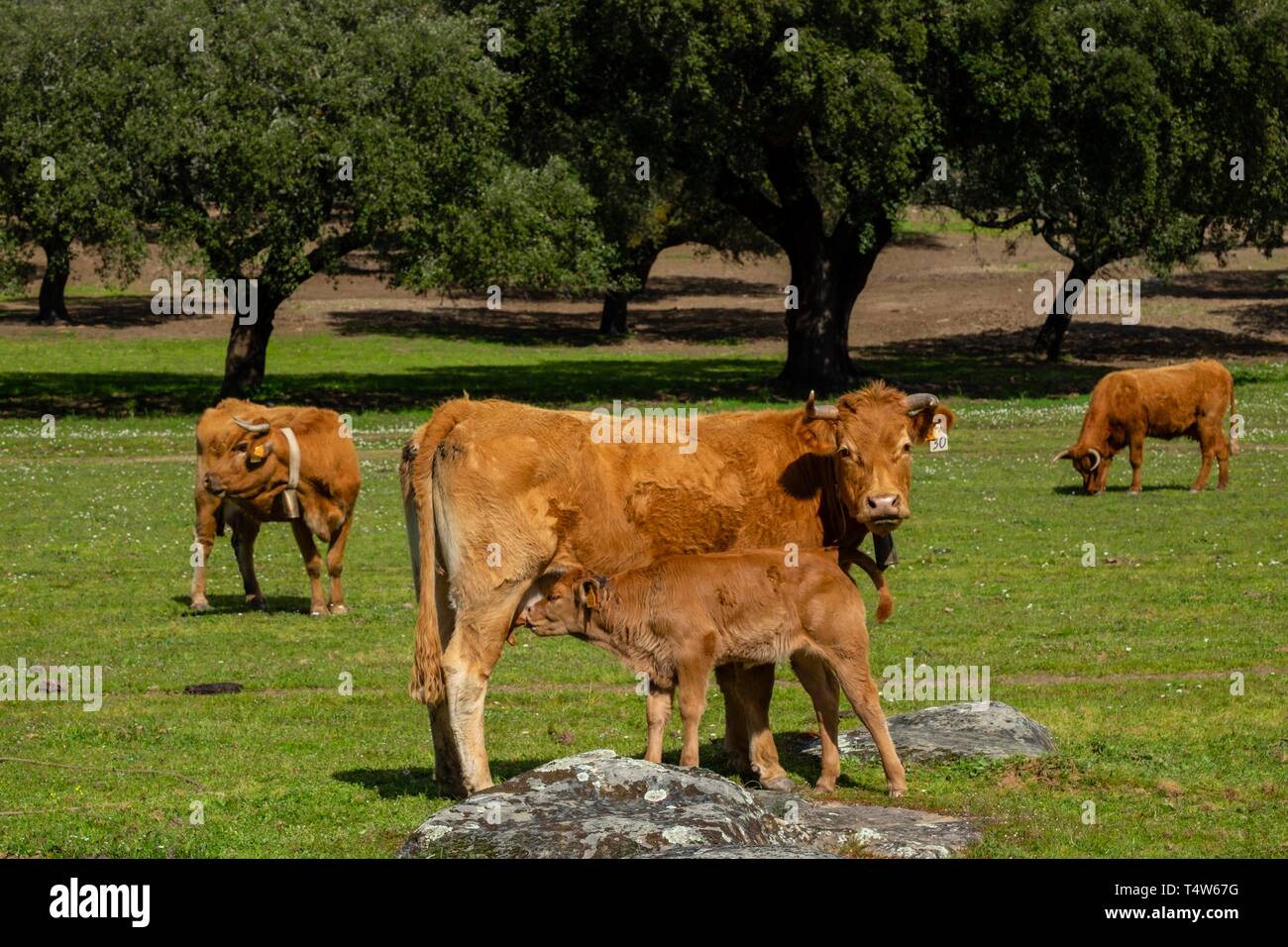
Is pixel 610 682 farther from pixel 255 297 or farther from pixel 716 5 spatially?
pixel 255 297

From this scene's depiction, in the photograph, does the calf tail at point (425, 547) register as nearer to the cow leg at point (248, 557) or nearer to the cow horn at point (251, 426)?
the cow horn at point (251, 426)

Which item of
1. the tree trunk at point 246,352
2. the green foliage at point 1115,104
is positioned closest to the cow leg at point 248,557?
the tree trunk at point 246,352

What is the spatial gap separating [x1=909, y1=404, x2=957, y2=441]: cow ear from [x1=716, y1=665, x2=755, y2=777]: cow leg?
2257mm

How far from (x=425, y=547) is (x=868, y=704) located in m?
3.34

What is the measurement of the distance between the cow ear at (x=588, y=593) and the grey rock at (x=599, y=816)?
5.18 ft

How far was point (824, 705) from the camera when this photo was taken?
12.3 m

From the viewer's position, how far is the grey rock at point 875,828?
33.3ft

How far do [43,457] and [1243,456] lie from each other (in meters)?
24.5

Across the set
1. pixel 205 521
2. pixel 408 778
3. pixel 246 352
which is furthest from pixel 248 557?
pixel 246 352

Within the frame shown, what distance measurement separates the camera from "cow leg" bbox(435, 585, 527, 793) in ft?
38.7

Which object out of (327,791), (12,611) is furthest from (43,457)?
(327,791)

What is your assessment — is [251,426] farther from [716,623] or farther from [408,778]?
[716,623]

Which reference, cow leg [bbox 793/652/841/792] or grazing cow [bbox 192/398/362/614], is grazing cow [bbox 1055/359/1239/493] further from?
cow leg [bbox 793/652/841/792]
